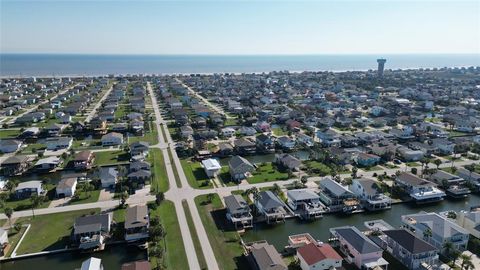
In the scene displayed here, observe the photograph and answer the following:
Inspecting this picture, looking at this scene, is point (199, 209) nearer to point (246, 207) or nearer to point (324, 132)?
point (246, 207)

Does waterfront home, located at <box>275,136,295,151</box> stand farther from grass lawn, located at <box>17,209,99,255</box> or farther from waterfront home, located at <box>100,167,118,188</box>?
grass lawn, located at <box>17,209,99,255</box>

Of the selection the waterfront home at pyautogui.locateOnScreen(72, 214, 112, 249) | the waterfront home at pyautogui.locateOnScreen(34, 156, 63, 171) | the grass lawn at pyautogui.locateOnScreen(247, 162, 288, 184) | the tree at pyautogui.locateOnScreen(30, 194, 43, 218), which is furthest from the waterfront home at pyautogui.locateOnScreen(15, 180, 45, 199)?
the grass lawn at pyautogui.locateOnScreen(247, 162, 288, 184)

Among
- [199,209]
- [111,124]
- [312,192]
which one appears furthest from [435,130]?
[111,124]

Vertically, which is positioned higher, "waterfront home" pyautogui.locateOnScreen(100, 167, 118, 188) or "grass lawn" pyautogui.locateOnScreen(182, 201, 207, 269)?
"waterfront home" pyautogui.locateOnScreen(100, 167, 118, 188)

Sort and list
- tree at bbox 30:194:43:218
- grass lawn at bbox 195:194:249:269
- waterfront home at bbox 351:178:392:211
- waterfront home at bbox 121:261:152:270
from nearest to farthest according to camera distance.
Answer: waterfront home at bbox 121:261:152:270
grass lawn at bbox 195:194:249:269
tree at bbox 30:194:43:218
waterfront home at bbox 351:178:392:211

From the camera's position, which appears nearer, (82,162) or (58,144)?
(82,162)

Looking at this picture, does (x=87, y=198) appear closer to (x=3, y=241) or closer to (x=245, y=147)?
(x=3, y=241)

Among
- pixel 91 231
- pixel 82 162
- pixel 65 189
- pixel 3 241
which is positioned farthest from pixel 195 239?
pixel 82 162
